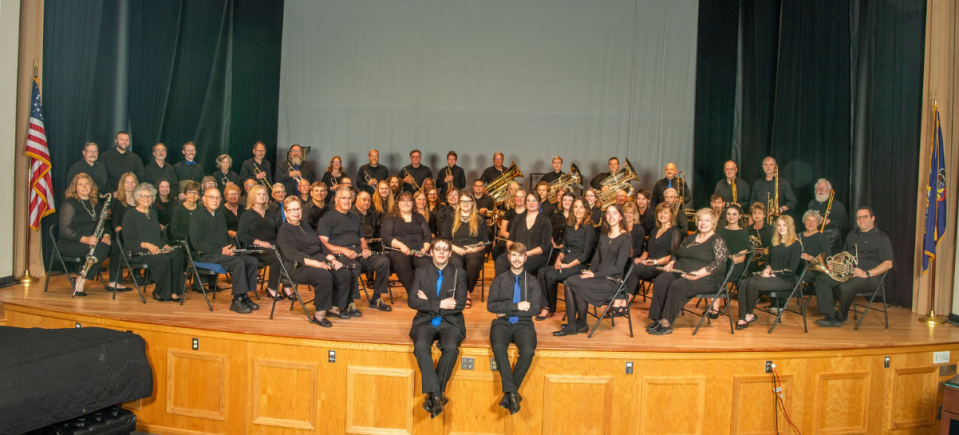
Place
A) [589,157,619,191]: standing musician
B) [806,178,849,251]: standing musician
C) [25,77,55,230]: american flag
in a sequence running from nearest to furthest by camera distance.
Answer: [25,77,55,230]: american flag < [806,178,849,251]: standing musician < [589,157,619,191]: standing musician

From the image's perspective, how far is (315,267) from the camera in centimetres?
532

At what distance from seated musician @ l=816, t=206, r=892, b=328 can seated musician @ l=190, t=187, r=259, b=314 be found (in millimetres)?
5081

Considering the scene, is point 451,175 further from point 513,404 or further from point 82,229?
point 513,404

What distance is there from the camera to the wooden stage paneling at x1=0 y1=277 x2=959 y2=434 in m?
4.60

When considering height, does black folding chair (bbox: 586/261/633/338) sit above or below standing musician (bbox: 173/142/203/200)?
below

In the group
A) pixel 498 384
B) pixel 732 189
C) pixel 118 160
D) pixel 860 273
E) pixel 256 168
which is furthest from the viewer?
pixel 256 168

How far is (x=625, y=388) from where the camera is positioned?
466 cm

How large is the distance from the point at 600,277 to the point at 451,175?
3.95 meters

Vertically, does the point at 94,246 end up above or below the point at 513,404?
above

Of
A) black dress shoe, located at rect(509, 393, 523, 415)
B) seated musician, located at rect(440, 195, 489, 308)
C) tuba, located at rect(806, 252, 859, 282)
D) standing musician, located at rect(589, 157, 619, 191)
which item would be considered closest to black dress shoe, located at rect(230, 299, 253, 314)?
seated musician, located at rect(440, 195, 489, 308)

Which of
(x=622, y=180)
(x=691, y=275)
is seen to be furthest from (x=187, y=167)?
(x=691, y=275)

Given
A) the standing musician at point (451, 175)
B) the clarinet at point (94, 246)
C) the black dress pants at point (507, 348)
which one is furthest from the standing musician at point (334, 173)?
the black dress pants at point (507, 348)

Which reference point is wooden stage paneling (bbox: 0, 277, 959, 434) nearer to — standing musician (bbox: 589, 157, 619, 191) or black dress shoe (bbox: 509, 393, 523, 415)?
black dress shoe (bbox: 509, 393, 523, 415)

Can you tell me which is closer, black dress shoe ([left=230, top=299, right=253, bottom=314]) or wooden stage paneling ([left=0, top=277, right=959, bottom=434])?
wooden stage paneling ([left=0, top=277, right=959, bottom=434])
